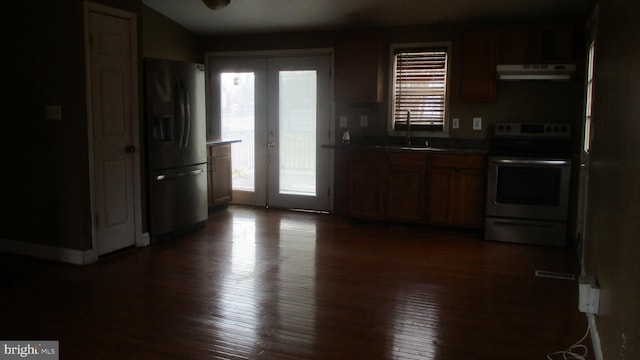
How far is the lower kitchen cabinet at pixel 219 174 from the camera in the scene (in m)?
6.45

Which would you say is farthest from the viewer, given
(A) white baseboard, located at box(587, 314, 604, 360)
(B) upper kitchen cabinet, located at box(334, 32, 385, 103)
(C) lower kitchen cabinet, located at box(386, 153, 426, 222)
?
(B) upper kitchen cabinet, located at box(334, 32, 385, 103)

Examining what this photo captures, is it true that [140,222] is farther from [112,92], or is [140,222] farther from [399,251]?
[399,251]

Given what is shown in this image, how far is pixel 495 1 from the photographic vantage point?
5.16 metres

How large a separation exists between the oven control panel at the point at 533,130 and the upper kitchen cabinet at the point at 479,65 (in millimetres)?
343

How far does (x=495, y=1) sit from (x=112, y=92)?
12.1ft

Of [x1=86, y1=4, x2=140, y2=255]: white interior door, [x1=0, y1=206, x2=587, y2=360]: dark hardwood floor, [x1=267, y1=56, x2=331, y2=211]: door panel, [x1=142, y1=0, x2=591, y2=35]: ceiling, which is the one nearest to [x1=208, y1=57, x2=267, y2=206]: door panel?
[x1=267, y1=56, x2=331, y2=211]: door panel

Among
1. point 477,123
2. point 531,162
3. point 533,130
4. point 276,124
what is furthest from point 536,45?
point 276,124

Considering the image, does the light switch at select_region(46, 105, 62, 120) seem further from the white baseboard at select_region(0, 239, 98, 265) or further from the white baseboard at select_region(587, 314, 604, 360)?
the white baseboard at select_region(587, 314, 604, 360)

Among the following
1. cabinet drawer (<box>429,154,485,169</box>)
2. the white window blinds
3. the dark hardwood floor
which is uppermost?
the white window blinds

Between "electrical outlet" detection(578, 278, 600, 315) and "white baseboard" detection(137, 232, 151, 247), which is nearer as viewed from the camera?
"electrical outlet" detection(578, 278, 600, 315)

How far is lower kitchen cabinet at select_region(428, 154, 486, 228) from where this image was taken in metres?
5.41

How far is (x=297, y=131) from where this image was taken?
21.9 ft

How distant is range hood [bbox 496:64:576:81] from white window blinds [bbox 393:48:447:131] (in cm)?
78

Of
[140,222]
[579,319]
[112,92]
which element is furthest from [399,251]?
[112,92]
